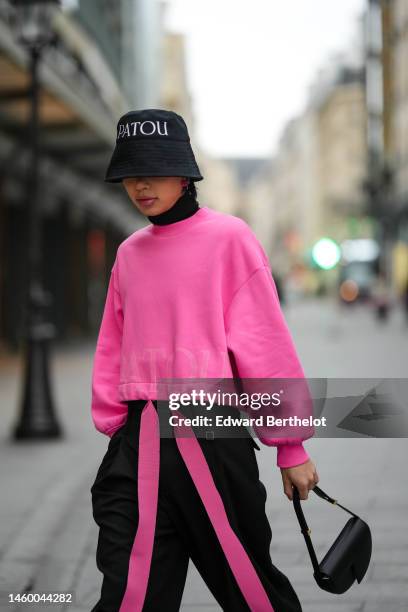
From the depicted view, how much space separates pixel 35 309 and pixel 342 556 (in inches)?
267

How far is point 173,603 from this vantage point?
2.76 meters

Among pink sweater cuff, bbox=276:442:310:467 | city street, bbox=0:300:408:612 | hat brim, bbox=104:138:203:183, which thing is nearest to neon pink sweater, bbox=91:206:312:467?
pink sweater cuff, bbox=276:442:310:467

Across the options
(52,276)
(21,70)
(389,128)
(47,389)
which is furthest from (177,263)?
(389,128)

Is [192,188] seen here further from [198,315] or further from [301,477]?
[301,477]

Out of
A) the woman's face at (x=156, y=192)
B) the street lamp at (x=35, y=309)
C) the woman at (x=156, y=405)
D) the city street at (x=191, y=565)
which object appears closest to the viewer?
the woman at (x=156, y=405)

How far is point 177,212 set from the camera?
9.21 feet

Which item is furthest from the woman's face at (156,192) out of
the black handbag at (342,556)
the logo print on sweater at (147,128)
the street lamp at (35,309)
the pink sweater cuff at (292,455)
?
the street lamp at (35,309)

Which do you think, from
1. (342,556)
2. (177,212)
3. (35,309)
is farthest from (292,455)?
(35,309)

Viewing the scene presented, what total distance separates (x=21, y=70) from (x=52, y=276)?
11947 mm

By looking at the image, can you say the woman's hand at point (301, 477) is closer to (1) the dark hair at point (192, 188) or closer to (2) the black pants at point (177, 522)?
(2) the black pants at point (177, 522)

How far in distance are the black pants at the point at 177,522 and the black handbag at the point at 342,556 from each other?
9 cm

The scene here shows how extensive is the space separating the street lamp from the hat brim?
→ 639cm

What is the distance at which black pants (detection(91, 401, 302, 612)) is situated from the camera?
268cm

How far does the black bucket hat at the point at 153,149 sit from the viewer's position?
2760 mm
